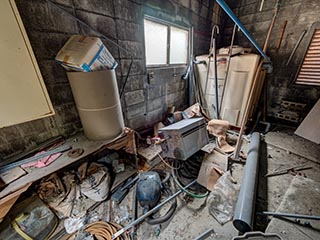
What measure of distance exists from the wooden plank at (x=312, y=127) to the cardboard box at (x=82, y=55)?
343cm

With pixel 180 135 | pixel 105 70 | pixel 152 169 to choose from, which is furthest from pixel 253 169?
pixel 105 70

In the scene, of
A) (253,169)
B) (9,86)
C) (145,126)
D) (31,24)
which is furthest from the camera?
(145,126)

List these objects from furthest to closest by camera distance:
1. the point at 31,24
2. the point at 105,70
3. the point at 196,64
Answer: the point at 196,64, the point at 105,70, the point at 31,24

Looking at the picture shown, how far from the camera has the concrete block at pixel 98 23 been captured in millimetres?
1369

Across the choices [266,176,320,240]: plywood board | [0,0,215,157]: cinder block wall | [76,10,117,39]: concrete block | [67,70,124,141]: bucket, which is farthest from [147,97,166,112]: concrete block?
[266,176,320,240]: plywood board

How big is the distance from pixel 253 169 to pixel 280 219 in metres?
0.46

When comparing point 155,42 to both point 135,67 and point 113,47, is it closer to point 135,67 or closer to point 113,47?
point 135,67

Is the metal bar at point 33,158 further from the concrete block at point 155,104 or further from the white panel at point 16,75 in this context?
the concrete block at point 155,104

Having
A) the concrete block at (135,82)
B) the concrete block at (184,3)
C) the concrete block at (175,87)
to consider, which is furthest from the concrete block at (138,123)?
the concrete block at (184,3)

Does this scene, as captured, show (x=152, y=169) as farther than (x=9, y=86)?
Yes

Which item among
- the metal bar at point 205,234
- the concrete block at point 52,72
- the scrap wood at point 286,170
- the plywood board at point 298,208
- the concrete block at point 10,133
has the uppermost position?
the concrete block at point 52,72

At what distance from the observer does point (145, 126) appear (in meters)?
2.37

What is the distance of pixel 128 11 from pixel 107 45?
0.52 metres

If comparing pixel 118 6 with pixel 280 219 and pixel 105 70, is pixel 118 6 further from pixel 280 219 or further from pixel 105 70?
pixel 280 219
